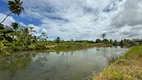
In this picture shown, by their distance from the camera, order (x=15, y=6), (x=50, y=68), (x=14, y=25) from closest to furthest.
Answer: (x=50, y=68) → (x=15, y=6) → (x=14, y=25)

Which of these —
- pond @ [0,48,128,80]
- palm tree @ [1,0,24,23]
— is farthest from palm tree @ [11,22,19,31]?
pond @ [0,48,128,80]

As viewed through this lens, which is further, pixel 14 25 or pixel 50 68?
pixel 14 25

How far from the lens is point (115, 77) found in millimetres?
9062

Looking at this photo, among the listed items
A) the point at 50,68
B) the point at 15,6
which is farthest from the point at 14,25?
the point at 50,68

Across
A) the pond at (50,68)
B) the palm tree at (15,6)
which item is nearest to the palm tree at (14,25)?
the palm tree at (15,6)

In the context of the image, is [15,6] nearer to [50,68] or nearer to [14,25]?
[14,25]

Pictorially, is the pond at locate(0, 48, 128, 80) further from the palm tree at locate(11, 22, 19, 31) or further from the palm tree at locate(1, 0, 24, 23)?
the palm tree at locate(11, 22, 19, 31)

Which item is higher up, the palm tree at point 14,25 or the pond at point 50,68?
the palm tree at point 14,25

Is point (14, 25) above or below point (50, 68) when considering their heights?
above

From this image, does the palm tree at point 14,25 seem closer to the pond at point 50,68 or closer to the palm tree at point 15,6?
the palm tree at point 15,6

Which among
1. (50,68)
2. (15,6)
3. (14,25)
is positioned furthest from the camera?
(14,25)

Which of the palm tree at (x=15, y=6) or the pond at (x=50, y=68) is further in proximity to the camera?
the palm tree at (x=15, y=6)

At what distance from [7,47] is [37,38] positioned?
21.7m

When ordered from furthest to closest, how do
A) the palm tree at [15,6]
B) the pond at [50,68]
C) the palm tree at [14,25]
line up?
the palm tree at [14,25] → the palm tree at [15,6] → the pond at [50,68]
